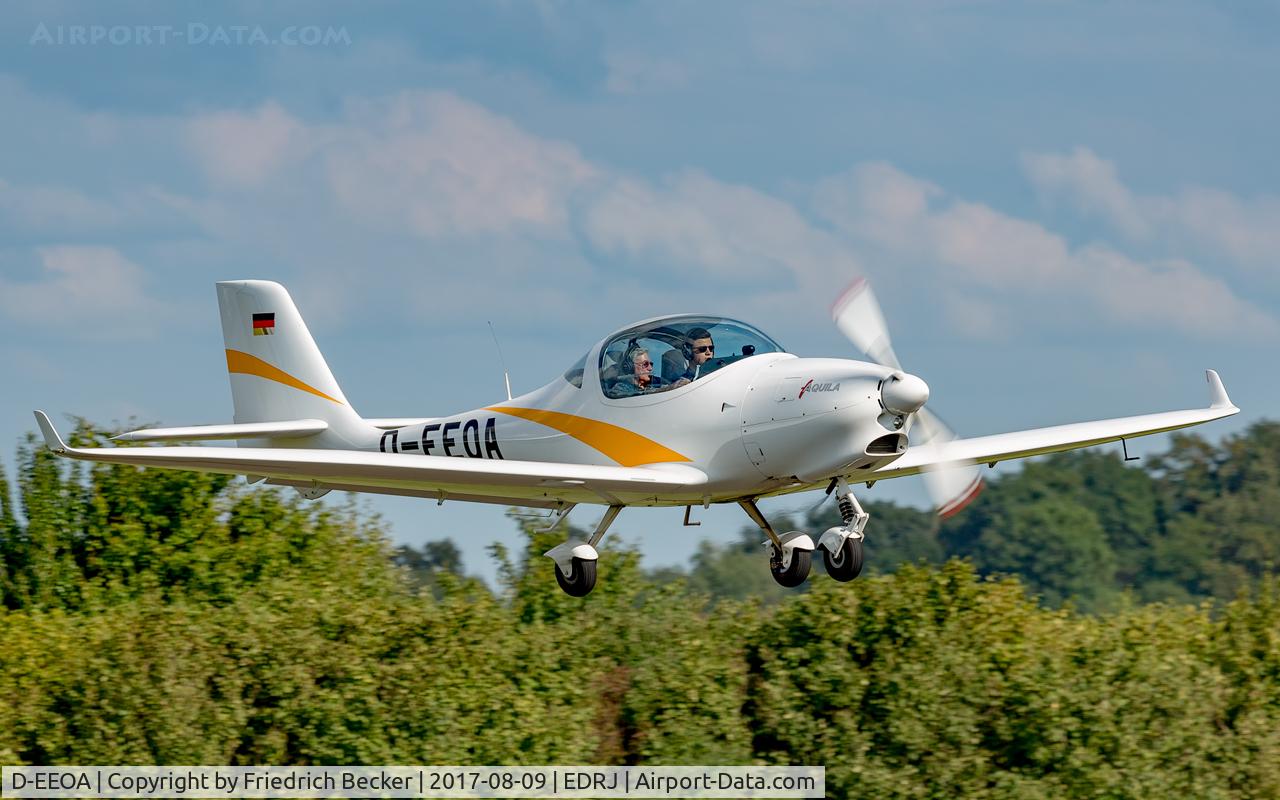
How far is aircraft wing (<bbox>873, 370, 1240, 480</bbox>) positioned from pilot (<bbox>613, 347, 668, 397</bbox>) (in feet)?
7.09

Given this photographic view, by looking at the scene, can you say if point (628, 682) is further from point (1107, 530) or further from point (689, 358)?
point (1107, 530)

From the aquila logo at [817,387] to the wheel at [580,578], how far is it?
2.69 meters

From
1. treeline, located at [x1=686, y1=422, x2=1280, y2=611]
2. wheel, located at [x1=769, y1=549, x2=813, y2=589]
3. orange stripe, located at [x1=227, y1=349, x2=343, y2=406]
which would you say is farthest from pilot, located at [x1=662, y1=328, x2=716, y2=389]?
treeline, located at [x1=686, y1=422, x2=1280, y2=611]

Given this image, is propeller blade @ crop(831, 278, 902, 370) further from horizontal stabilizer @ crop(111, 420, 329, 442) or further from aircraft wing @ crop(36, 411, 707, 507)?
horizontal stabilizer @ crop(111, 420, 329, 442)

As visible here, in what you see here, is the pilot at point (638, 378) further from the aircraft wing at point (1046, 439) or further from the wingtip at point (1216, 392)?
the wingtip at point (1216, 392)

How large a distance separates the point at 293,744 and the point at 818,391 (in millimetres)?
20375

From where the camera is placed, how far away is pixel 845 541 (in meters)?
13.0

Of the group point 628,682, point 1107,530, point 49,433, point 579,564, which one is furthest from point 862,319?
point 1107,530

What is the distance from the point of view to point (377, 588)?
37281 mm

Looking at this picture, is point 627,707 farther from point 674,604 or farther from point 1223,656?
point 1223,656

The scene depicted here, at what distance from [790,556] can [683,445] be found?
144 centimetres

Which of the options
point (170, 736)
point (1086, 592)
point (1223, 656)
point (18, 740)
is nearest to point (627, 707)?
point (170, 736)

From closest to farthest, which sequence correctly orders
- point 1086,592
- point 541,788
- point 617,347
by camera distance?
point 617,347
point 541,788
point 1086,592

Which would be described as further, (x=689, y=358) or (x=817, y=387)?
(x=689, y=358)
